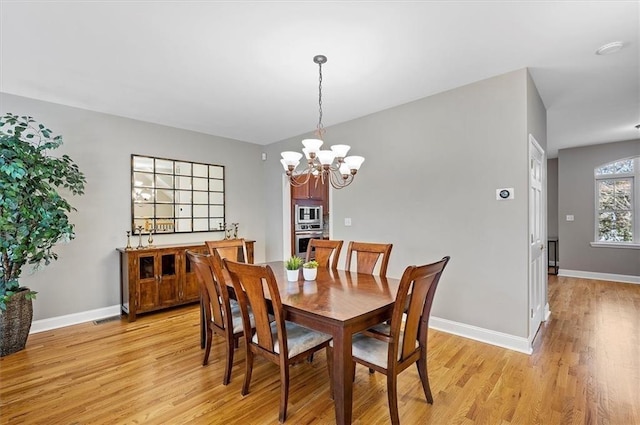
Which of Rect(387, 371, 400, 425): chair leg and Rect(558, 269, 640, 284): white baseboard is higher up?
Rect(387, 371, 400, 425): chair leg

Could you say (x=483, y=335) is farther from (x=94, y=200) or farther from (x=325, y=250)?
(x=94, y=200)

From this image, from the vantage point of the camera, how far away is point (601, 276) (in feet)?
18.2

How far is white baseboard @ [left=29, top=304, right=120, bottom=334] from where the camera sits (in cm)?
332

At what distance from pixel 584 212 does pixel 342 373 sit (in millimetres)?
6527

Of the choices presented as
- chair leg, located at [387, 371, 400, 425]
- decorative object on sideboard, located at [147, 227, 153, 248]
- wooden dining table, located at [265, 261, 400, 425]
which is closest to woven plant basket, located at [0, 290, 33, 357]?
decorative object on sideboard, located at [147, 227, 153, 248]

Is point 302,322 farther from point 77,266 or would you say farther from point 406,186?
A: point 77,266

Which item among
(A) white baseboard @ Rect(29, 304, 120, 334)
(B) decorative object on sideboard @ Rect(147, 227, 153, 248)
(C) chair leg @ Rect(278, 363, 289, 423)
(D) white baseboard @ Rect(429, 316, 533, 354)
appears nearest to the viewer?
(C) chair leg @ Rect(278, 363, 289, 423)

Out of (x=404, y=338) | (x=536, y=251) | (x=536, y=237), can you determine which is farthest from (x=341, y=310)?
(x=536, y=237)

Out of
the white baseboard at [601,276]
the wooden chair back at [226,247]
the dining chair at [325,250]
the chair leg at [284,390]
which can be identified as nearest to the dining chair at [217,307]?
the chair leg at [284,390]

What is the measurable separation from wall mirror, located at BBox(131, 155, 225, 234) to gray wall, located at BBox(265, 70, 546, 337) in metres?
2.31

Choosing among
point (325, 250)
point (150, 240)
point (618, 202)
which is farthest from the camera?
point (618, 202)

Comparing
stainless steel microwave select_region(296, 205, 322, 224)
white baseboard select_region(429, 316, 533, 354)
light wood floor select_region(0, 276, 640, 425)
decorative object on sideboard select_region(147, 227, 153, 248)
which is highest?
stainless steel microwave select_region(296, 205, 322, 224)

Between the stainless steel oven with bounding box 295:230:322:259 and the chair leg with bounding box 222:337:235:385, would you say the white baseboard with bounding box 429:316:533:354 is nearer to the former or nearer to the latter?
the chair leg with bounding box 222:337:235:385

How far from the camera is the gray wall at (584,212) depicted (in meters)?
5.36
